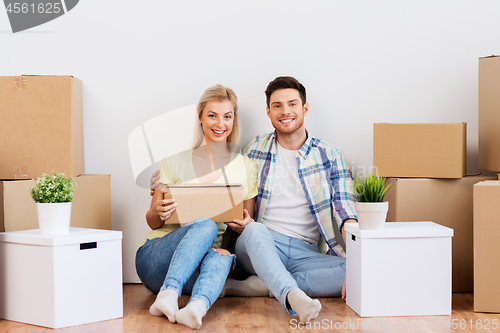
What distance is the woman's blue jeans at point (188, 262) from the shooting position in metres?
1.49

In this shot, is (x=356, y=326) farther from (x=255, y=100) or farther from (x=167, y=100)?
(x=167, y=100)

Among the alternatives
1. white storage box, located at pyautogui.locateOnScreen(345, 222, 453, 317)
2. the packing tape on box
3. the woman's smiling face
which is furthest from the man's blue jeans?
the packing tape on box

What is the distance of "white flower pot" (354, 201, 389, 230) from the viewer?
1490 mm

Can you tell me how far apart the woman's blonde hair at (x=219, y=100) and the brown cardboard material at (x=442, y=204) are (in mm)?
751

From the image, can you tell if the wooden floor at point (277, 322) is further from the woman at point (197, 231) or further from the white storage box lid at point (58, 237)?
the white storage box lid at point (58, 237)

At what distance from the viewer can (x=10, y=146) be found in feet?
5.92

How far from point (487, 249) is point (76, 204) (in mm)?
1650

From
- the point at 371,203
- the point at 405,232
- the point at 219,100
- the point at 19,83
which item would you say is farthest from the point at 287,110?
the point at 19,83

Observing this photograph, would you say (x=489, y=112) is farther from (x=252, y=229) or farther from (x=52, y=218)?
(x=52, y=218)

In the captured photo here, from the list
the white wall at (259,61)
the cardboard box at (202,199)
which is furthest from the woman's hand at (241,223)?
the white wall at (259,61)

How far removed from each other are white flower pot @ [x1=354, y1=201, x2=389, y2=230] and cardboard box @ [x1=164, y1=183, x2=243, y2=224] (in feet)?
1.52

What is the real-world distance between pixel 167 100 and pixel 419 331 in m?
1.48

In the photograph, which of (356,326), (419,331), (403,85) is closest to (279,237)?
(356,326)

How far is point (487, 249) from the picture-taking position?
1.57m
